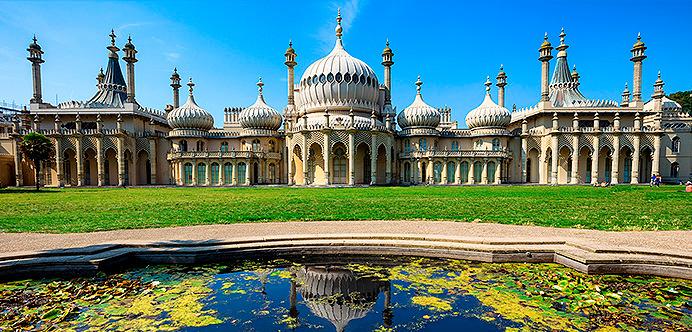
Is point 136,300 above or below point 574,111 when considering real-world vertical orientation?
below

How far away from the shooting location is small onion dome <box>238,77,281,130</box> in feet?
149

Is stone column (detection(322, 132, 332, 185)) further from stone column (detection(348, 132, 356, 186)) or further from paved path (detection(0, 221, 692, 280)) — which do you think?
paved path (detection(0, 221, 692, 280))

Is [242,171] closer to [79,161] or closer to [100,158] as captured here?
[100,158]

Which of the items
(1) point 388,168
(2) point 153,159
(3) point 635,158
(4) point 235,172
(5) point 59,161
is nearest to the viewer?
(3) point 635,158

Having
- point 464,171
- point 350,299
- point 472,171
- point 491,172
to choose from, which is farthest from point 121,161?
point 350,299

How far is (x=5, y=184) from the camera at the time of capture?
43.7 meters

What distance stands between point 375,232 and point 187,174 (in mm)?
38546

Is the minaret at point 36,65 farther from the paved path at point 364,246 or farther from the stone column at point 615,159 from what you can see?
the stone column at point 615,159

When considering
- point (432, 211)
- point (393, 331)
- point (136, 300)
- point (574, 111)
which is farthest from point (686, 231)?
point (574, 111)

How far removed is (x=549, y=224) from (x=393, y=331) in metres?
8.87

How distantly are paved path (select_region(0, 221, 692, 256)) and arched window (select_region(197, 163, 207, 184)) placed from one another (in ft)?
110

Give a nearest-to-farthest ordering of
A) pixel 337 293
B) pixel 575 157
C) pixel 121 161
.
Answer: pixel 337 293 → pixel 575 157 → pixel 121 161

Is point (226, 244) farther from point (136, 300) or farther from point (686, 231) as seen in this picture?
point (686, 231)

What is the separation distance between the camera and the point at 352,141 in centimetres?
3862
